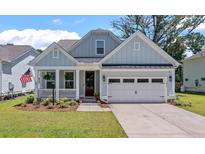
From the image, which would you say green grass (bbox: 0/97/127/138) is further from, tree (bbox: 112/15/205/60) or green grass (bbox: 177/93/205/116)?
tree (bbox: 112/15/205/60)

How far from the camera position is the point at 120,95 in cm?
2427

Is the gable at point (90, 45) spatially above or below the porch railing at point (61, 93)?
above

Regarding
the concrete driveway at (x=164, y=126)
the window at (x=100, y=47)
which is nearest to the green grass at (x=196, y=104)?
the concrete driveway at (x=164, y=126)

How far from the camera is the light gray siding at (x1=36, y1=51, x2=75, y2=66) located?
2414 cm

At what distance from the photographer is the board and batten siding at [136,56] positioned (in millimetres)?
24375

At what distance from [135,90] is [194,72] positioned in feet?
60.8

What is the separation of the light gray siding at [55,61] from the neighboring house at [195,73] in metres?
19.1

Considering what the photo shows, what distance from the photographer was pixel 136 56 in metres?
24.4

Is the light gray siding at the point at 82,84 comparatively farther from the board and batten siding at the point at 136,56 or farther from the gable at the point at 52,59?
the board and batten siding at the point at 136,56

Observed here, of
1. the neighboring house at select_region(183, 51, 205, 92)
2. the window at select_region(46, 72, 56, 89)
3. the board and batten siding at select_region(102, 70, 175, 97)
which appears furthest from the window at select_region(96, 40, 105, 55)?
the neighboring house at select_region(183, 51, 205, 92)
